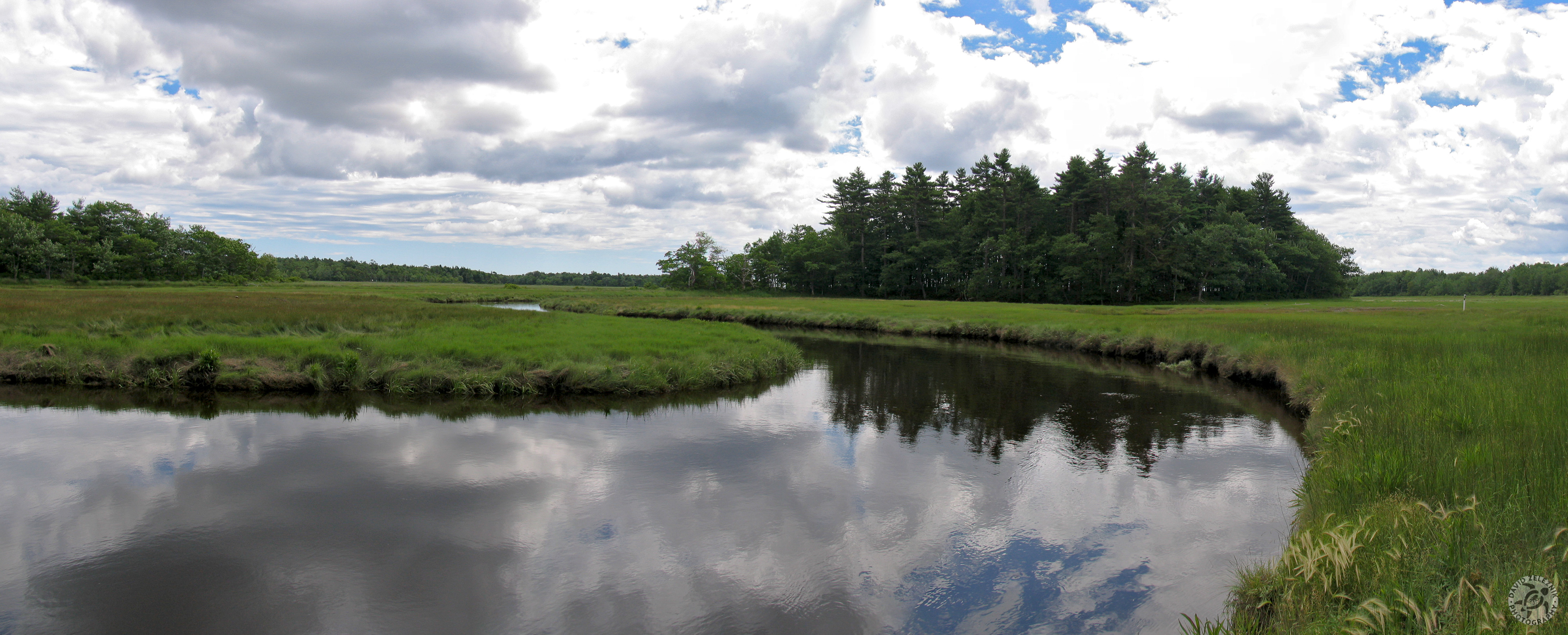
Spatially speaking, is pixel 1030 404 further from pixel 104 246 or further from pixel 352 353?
pixel 104 246

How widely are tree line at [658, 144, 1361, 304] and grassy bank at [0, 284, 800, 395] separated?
49571 mm

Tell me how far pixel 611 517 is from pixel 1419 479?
888 centimetres

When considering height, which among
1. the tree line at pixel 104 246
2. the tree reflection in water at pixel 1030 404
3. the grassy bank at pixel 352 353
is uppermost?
the tree line at pixel 104 246

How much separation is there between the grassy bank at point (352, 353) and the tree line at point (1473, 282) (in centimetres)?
9404

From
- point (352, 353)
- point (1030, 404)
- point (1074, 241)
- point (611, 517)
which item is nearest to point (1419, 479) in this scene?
point (611, 517)

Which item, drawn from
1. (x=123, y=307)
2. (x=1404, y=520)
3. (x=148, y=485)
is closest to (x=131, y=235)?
(x=123, y=307)

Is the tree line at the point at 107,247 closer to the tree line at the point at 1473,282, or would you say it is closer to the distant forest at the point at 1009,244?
the distant forest at the point at 1009,244

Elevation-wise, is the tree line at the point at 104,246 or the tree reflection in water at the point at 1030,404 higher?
the tree line at the point at 104,246

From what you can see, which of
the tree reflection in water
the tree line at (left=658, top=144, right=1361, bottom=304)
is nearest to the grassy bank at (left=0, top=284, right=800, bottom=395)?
the tree reflection in water

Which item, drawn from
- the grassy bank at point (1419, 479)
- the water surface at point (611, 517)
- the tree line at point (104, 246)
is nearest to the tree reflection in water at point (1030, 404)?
the water surface at point (611, 517)

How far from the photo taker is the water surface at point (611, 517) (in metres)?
6.54

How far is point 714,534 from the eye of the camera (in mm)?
8438

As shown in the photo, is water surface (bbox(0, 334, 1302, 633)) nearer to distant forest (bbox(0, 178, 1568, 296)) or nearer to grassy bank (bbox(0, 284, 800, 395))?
grassy bank (bbox(0, 284, 800, 395))

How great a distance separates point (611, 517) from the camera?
29.2ft
